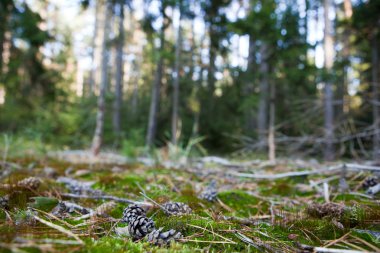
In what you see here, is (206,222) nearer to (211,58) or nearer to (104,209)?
(104,209)

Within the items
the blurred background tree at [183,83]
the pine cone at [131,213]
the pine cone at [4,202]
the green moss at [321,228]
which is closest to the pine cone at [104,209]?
the pine cone at [131,213]

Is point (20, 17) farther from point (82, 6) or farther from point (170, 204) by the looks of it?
point (170, 204)

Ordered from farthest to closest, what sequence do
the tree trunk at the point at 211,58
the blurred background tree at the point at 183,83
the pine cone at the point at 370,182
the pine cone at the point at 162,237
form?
the tree trunk at the point at 211,58, the blurred background tree at the point at 183,83, the pine cone at the point at 370,182, the pine cone at the point at 162,237

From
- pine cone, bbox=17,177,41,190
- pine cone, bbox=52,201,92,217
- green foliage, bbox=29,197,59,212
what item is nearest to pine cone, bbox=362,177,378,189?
pine cone, bbox=52,201,92,217

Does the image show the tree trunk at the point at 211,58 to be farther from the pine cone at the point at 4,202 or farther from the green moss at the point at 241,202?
the pine cone at the point at 4,202

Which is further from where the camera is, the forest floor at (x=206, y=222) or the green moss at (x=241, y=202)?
the green moss at (x=241, y=202)

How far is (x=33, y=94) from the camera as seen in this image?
10.7 m

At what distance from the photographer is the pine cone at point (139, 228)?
1181mm

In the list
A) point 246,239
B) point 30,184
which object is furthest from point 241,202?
point 30,184

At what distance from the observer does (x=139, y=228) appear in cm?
119

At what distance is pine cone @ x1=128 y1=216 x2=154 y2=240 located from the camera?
1.18m

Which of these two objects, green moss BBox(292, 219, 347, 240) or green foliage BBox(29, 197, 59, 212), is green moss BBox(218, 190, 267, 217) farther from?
green foliage BBox(29, 197, 59, 212)

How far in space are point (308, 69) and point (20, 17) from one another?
9.69 metres

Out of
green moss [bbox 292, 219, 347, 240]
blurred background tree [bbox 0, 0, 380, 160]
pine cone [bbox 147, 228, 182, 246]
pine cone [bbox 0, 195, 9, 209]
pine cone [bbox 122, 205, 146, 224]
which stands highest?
blurred background tree [bbox 0, 0, 380, 160]
